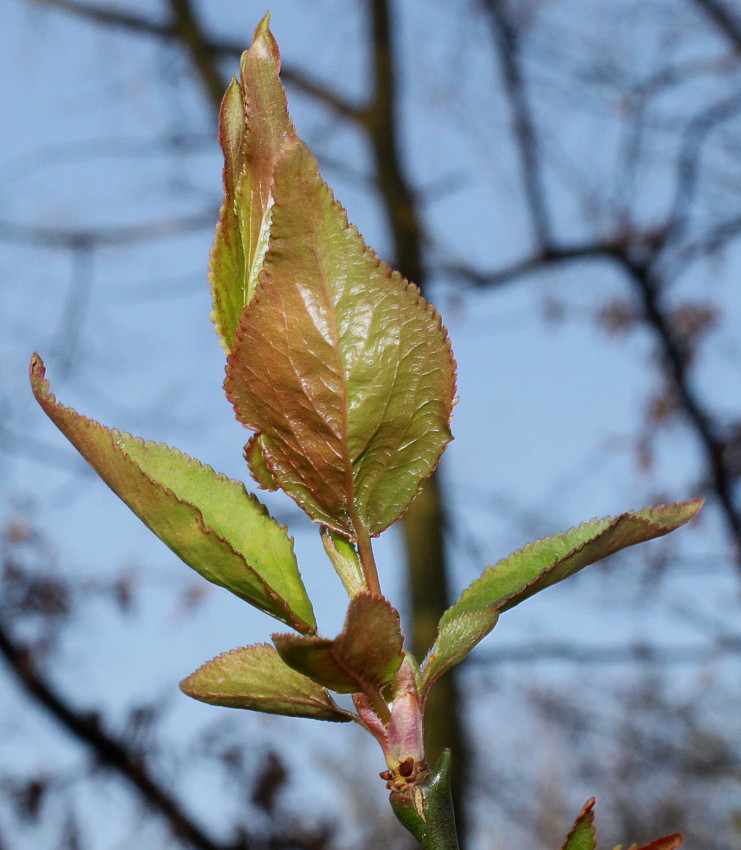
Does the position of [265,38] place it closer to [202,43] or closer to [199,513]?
[199,513]

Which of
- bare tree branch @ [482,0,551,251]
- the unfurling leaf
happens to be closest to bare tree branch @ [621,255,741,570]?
bare tree branch @ [482,0,551,251]

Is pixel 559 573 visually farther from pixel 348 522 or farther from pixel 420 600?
pixel 420 600

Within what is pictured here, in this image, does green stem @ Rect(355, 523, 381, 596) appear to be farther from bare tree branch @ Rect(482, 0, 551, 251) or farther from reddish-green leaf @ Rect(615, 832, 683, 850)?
bare tree branch @ Rect(482, 0, 551, 251)

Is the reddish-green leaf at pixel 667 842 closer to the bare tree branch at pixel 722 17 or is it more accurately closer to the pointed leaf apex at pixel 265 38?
the pointed leaf apex at pixel 265 38

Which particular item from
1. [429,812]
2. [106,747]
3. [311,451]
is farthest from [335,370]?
[106,747]

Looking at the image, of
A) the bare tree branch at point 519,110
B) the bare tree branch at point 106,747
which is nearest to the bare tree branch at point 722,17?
the bare tree branch at point 519,110

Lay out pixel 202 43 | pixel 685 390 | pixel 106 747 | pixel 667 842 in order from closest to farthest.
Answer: pixel 667 842 → pixel 106 747 → pixel 685 390 → pixel 202 43

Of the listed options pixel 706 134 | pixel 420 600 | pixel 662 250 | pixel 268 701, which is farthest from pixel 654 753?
pixel 268 701
